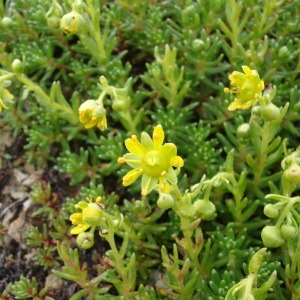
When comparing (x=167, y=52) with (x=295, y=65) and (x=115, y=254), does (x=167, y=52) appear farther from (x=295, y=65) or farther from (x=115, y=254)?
(x=115, y=254)

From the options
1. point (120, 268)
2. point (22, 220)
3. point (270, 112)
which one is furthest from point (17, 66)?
point (270, 112)

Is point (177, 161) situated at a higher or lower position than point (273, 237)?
higher

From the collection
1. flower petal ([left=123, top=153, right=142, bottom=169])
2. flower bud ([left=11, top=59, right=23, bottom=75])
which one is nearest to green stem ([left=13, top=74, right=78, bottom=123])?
flower bud ([left=11, top=59, right=23, bottom=75])

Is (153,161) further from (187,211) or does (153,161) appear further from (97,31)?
(97,31)

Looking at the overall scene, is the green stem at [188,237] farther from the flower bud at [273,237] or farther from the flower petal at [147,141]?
the flower bud at [273,237]

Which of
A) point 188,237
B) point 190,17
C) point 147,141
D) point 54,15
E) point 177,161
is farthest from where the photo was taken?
point 190,17

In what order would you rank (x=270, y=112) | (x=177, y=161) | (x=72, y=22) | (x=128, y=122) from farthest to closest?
(x=128, y=122), (x=72, y=22), (x=270, y=112), (x=177, y=161)

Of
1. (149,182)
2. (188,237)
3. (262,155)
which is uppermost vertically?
(149,182)

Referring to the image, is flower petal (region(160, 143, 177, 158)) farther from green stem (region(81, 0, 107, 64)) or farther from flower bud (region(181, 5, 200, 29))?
flower bud (region(181, 5, 200, 29))
